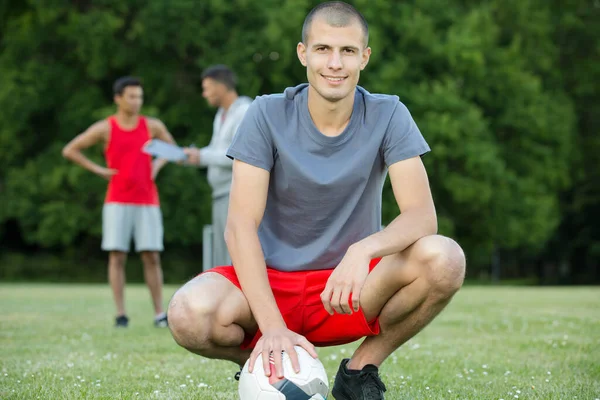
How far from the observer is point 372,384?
162 inches

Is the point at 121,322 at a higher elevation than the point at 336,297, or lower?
lower

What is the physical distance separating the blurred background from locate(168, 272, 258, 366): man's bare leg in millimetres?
21659

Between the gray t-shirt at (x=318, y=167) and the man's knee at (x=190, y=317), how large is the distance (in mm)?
505

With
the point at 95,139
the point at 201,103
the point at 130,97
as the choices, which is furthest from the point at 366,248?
the point at 201,103

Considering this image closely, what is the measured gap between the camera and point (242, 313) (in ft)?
13.2

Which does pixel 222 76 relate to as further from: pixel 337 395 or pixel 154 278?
pixel 337 395

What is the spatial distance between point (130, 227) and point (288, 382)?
6068 millimetres

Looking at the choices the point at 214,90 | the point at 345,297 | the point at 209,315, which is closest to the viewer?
the point at 345,297

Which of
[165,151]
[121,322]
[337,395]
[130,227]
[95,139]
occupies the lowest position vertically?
[121,322]

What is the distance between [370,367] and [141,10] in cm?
2316

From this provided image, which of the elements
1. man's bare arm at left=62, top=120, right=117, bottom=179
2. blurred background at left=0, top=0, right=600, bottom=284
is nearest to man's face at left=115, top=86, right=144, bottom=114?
man's bare arm at left=62, top=120, right=117, bottom=179

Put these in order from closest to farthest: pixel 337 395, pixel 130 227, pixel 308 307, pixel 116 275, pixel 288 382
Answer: pixel 288 382
pixel 308 307
pixel 337 395
pixel 116 275
pixel 130 227

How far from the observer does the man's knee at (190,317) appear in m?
3.89

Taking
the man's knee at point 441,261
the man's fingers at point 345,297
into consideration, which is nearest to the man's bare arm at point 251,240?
the man's fingers at point 345,297
